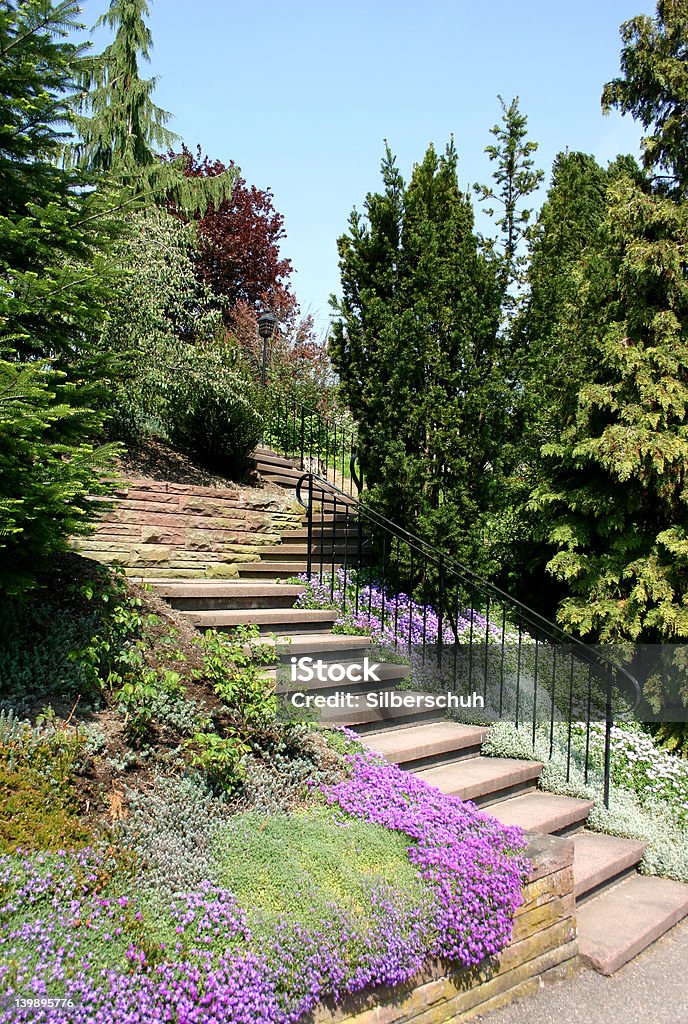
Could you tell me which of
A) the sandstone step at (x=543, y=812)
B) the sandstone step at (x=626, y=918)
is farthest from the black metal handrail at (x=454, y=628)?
the sandstone step at (x=626, y=918)

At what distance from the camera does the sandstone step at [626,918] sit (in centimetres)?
399

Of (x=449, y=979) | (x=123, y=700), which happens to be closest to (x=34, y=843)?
(x=123, y=700)

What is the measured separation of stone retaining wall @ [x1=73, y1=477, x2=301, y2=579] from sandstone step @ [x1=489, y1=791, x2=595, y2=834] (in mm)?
3312

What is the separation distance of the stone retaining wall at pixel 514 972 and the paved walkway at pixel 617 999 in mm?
70

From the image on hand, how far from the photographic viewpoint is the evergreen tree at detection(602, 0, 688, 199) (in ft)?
22.4

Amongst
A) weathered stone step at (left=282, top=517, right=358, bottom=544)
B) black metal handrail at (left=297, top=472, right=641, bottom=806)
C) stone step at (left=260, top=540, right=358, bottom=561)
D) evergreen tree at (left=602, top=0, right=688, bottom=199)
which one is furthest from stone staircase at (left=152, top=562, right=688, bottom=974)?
evergreen tree at (left=602, top=0, right=688, bottom=199)

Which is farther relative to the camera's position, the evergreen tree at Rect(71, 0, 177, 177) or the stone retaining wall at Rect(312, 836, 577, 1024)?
the evergreen tree at Rect(71, 0, 177, 177)

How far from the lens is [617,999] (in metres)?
3.69

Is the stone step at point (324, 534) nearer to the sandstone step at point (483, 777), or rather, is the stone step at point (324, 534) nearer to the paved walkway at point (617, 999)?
the sandstone step at point (483, 777)

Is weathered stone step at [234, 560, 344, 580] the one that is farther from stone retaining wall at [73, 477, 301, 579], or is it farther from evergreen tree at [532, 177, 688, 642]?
evergreen tree at [532, 177, 688, 642]

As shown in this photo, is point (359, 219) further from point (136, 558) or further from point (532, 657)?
point (532, 657)

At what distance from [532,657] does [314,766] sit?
3.91 metres


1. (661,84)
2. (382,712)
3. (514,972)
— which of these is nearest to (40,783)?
(514,972)

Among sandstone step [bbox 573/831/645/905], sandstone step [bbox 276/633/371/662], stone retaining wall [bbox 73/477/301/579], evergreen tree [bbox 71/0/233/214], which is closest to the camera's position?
sandstone step [bbox 573/831/645/905]
